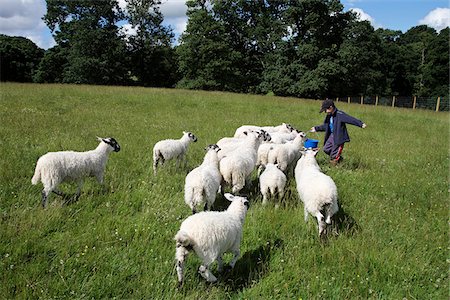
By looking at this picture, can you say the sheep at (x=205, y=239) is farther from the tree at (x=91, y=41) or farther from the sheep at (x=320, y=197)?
the tree at (x=91, y=41)

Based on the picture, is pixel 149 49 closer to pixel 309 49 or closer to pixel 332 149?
pixel 309 49

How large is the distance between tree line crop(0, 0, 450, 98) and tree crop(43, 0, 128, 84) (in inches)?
5.9

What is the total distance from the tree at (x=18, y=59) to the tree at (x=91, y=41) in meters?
5.12

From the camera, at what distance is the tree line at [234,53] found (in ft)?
140

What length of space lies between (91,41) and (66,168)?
4920 cm

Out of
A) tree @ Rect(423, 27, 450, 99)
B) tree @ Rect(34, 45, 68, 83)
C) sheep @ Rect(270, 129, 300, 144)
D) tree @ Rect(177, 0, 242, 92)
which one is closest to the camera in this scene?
sheep @ Rect(270, 129, 300, 144)

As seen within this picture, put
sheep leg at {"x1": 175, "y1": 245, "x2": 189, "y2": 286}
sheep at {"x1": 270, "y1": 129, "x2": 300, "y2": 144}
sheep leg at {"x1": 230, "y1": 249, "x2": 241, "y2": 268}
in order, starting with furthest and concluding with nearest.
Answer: sheep at {"x1": 270, "y1": 129, "x2": 300, "y2": 144}
sheep leg at {"x1": 230, "y1": 249, "x2": 241, "y2": 268}
sheep leg at {"x1": 175, "y1": 245, "x2": 189, "y2": 286}

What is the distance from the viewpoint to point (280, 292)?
4074 mm

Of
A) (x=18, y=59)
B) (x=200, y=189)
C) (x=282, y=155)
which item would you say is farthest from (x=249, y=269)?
(x=18, y=59)

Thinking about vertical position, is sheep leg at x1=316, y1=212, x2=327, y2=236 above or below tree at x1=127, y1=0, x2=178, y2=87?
below

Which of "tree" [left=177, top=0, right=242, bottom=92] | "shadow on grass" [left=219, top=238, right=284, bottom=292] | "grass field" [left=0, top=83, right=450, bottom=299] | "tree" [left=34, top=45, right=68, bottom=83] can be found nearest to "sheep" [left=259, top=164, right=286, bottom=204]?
"grass field" [left=0, top=83, right=450, bottom=299]

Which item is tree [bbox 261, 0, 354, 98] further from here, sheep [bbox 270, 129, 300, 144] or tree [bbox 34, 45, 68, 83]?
tree [bbox 34, 45, 68, 83]

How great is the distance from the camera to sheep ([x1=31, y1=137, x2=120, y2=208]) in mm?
5789

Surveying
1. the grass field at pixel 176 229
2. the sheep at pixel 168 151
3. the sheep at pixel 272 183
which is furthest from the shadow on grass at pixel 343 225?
the sheep at pixel 168 151
